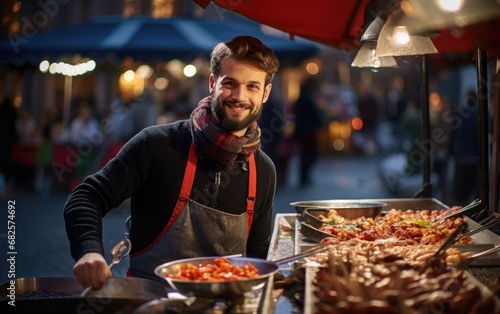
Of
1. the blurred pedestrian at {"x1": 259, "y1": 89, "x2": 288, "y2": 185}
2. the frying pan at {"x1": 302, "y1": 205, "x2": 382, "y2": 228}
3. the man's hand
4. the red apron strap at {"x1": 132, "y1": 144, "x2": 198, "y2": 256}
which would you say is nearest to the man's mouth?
the red apron strap at {"x1": 132, "y1": 144, "x2": 198, "y2": 256}

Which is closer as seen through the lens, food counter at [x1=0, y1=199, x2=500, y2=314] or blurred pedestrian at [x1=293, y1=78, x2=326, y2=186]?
food counter at [x1=0, y1=199, x2=500, y2=314]

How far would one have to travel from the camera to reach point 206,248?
4621mm

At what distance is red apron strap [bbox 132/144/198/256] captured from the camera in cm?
461

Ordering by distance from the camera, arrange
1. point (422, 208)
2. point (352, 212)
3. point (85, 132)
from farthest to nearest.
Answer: point (85, 132), point (422, 208), point (352, 212)

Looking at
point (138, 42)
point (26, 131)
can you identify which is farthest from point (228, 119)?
point (26, 131)

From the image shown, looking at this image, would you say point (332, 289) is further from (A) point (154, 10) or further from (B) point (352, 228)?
(A) point (154, 10)

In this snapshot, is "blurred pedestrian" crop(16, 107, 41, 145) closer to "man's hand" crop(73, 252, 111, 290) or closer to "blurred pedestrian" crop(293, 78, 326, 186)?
"blurred pedestrian" crop(293, 78, 326, 186)

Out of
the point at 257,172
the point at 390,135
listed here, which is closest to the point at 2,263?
the point at 257,172

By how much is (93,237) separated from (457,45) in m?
3.59

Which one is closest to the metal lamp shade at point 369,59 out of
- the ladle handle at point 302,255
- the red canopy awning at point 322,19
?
the red canopy awning at point 322,19

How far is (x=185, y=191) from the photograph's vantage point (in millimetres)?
4652

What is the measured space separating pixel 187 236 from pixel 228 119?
0.70 metres

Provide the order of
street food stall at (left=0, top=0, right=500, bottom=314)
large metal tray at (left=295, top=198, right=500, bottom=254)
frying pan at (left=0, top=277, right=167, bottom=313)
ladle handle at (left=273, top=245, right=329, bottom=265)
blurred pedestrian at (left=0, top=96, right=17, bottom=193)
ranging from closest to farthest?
street food stall at (left=0, top=0, right=500, bottom=314) < frying pan at (left=0, top=277, right=167, bottom=313) < ladle handle at (left=273, top=245, right=329, bottom=265) < large metal tray at (left=295, top=198, right=500, bottom=254) < blurred pedestrian at (left=0, top=96, right=17, bottom=193)

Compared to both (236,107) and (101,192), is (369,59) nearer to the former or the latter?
(236,107)
